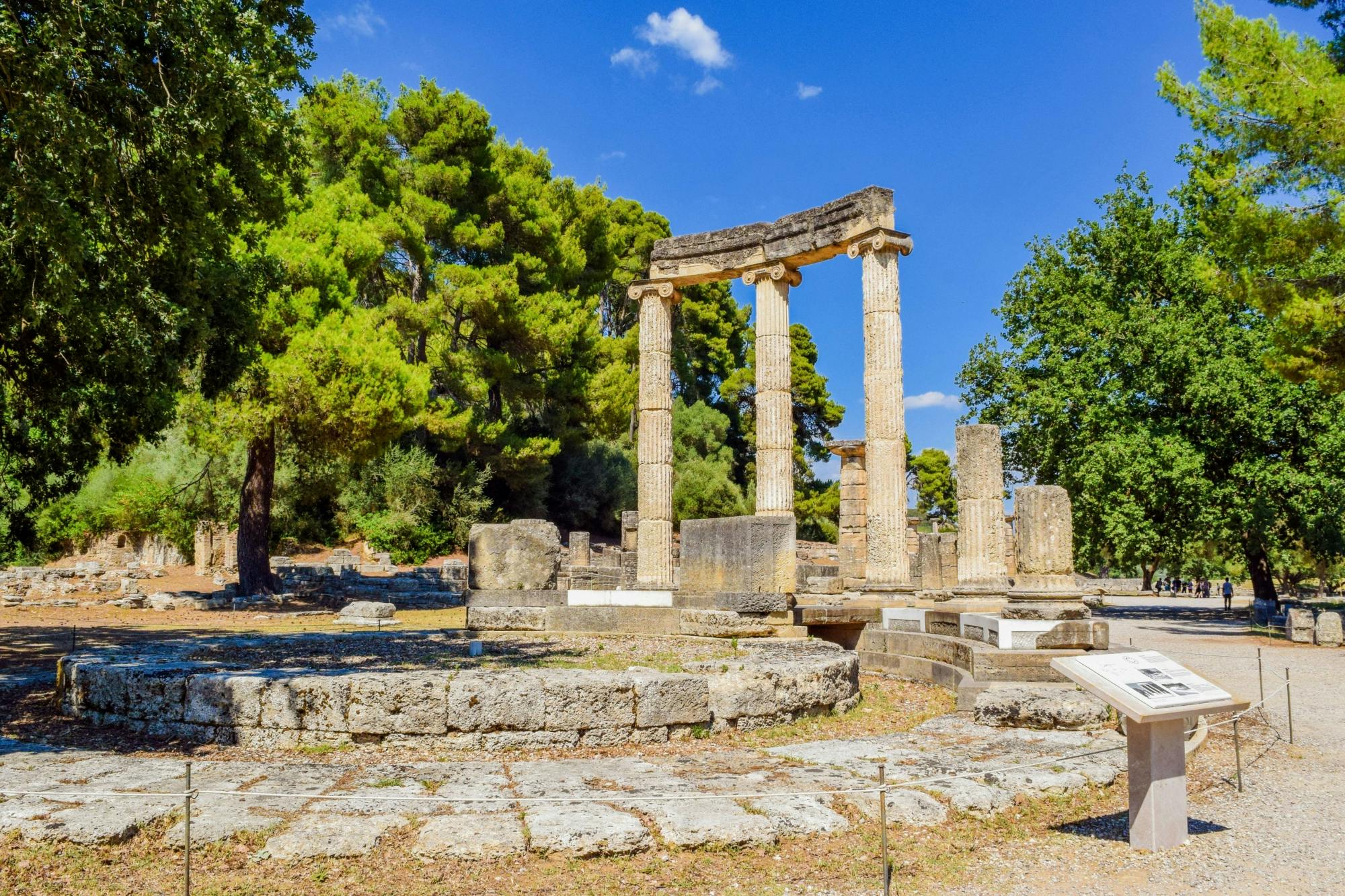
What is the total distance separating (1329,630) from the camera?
53.4ft

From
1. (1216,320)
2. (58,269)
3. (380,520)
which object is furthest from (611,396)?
(58,269)

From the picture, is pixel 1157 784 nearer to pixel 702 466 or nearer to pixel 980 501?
pixel 980 501

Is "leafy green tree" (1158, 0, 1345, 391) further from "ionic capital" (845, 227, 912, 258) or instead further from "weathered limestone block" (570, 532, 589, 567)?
"weathered limestone block" (570, 532, 589, 567)

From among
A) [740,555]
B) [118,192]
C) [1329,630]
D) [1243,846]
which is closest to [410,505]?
[740,555]

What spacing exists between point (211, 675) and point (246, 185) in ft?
20.6

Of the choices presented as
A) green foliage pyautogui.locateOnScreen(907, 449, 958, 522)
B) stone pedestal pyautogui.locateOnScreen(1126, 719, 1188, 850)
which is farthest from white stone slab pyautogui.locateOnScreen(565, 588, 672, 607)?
green foliage pyautogui.locateOnScreen(907, 449, 958, 522)

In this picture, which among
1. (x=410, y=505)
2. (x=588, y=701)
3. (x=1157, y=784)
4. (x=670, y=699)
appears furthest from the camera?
(x=410, y=505)

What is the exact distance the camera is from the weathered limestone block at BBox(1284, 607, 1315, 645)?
16875 millimetres

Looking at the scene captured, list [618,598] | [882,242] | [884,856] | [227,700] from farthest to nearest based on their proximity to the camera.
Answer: [882,242]
[618,598]
[227,700]
[884,856]

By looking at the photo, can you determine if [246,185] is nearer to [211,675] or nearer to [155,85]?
[155,85]

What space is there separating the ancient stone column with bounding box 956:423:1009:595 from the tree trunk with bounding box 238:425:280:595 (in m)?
14.3

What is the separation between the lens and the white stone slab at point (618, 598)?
12.6m

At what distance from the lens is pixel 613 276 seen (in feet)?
130

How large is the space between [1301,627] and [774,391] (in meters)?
10.7
